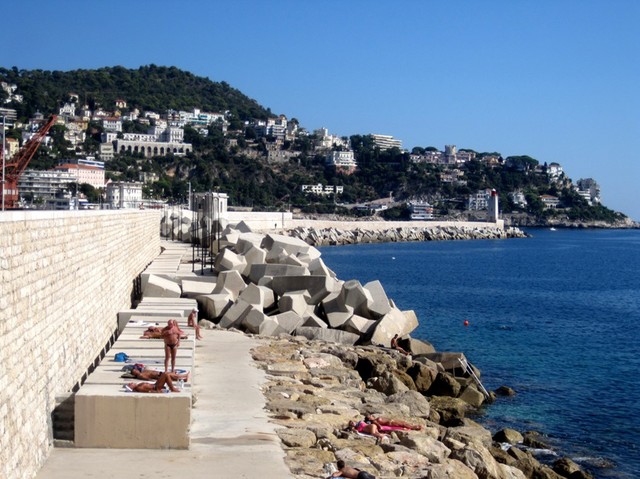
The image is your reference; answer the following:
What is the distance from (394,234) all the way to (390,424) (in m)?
88.2

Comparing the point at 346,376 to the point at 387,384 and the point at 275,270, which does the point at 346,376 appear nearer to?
the point at 387,384

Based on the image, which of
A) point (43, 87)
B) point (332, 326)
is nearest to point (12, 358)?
point (332, 326)

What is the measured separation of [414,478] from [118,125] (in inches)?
6838

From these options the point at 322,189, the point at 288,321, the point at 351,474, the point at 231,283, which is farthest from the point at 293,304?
the point at 322,189

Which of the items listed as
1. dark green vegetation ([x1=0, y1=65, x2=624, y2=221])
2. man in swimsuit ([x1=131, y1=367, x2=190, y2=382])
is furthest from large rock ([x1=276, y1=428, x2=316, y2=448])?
dark green vegetation ([x1=0, y1=65, x2=624, y2=221])

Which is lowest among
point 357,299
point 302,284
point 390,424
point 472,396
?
point 472,396

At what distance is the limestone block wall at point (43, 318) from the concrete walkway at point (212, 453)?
48cm

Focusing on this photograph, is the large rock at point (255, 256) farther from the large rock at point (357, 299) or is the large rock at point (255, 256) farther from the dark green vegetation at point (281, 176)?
the dark green vegetation at point (281, 176)

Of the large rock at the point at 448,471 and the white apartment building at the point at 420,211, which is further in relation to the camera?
the white apartment building at the point at 420,211

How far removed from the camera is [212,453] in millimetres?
9367

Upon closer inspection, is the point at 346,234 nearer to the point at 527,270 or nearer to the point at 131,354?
the point at 527,270

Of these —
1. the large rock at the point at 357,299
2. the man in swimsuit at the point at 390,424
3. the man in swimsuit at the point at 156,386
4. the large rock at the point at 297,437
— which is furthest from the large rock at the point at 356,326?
the man in swimsuit at the point at 156,386

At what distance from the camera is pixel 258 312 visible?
1894cm

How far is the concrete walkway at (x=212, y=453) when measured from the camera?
864 centimetres
